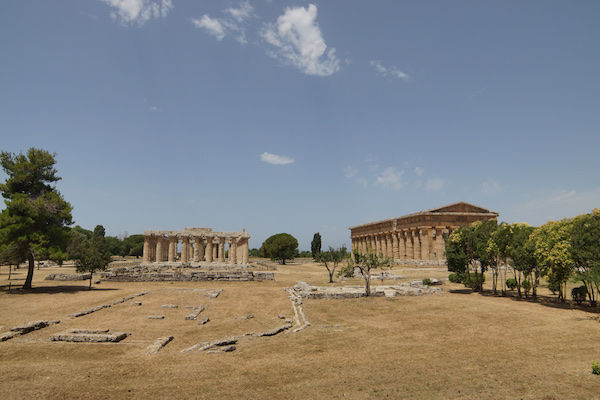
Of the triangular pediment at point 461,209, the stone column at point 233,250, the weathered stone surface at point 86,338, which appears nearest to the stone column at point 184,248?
the stone column at point 233,250

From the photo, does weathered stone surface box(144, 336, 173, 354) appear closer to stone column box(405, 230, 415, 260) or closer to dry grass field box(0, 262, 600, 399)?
dry grass field box(0, 262, 600, 399)

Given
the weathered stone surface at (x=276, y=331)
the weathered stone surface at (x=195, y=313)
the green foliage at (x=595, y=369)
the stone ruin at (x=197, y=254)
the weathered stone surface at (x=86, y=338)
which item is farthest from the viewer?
the stone ruin at (x=197, y=254)

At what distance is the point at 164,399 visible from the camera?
855 centimetres

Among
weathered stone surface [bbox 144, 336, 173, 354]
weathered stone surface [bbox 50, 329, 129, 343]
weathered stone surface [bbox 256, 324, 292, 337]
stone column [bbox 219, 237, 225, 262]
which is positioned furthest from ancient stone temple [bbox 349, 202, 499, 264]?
weathered stone surface [bbox 50, 329, 129, 343]

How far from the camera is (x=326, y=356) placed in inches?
470

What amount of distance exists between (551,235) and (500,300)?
19.5 feet

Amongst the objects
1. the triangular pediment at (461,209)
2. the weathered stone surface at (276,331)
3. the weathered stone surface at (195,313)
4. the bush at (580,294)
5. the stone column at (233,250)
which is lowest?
the weathered stone surface at (195,313)

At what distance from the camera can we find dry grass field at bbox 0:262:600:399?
902 cm

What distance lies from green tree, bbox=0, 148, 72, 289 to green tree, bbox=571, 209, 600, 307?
37.4 m

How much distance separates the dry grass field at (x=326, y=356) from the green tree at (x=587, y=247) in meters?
2.28

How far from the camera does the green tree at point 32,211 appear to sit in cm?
2689

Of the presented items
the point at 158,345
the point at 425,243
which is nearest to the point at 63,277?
the point at 158,345

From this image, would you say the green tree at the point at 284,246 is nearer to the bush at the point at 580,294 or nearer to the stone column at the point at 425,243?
the stone column at the point at 425,243

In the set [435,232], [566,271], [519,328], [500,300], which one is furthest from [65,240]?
[435,232]
